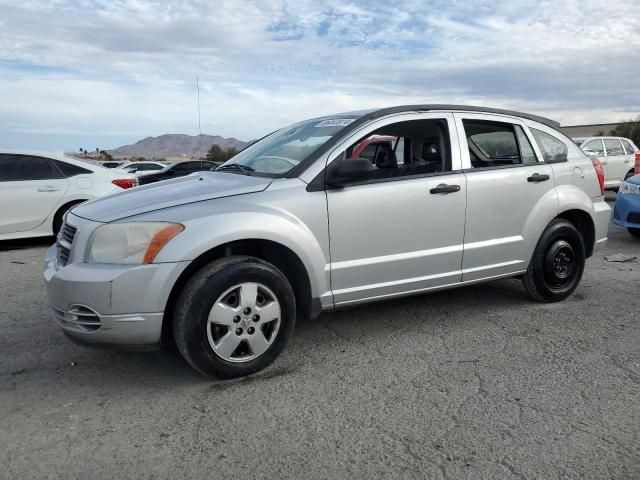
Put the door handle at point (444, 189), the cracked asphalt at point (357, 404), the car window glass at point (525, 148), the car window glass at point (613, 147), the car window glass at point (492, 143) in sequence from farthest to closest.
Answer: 1. the car window glass at point (613, 147)
2. the car window glass at point (525, 148)
3. the car window glass at point (492, 143)
4. the door handle at point (444, 189)
5. the cracked asphalt at point (357, 404)

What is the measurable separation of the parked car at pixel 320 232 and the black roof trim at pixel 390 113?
0.05ft

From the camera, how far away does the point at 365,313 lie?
470cm

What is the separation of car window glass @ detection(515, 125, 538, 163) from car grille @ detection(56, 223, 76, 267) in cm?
350

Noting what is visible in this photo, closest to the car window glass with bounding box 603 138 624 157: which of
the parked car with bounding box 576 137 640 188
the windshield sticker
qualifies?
the parked car with bounding box 576 137 640 188

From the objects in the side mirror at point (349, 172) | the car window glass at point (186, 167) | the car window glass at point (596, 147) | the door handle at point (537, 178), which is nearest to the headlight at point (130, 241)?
the side mirror at point (349, 172)

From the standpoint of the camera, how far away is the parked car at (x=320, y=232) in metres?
3.20

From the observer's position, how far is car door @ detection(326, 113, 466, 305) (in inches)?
147

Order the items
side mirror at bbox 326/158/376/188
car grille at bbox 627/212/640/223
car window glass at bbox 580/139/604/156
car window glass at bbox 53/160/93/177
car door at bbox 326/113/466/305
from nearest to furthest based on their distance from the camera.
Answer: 1. side mirror at bbox 326/158/376/188
2. car door at bbox 326/113/466/305
3. car grille at bbox 627/212/640/223
4. car window glass at bbox 53/160/93/177
5. car window glass at bbox 580/139/604/156

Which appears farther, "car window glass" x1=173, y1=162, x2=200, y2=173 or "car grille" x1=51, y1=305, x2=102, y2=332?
"car window glass" x1=173, y1=162, x2=200, y2=173

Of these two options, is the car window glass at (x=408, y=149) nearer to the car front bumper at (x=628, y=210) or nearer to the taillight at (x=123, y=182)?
the car front bumper at (x=628, y=210)

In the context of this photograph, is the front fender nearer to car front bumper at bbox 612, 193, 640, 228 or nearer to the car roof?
the car roof

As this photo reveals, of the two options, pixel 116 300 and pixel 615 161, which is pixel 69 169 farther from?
pixel 615 161

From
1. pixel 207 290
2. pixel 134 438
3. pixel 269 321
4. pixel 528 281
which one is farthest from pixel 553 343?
pixel 134 438

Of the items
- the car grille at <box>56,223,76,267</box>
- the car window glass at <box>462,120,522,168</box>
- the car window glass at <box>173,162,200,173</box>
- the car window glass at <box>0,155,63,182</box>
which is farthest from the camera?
the car window glass at <box>173,162,200,173</box>
